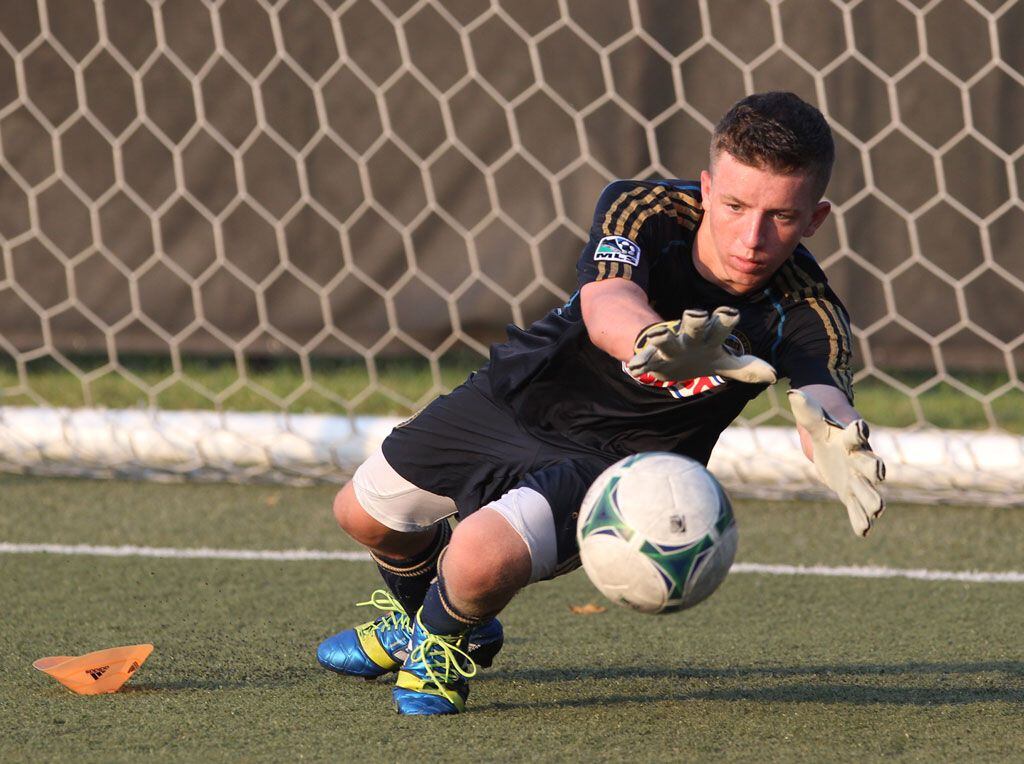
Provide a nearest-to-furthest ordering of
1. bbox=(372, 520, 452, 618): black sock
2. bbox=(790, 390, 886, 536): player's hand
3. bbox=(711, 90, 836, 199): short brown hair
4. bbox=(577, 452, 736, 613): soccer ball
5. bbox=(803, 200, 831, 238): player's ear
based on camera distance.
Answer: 1. bbox=(790, 390, 886, 536): player's hand
2. bbox=(577, 452, 736, 613): soccer ball
3. bbox=(711, 90, 836, 199): short brown hair
4. bbox=(803, 200, 831, 238): player's ear
5. bbox=(372, 520, 452, 618): black sock

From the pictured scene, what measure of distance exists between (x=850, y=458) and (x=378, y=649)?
1148 millimetres

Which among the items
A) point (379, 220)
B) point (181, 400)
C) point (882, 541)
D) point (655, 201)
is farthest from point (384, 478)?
point (181, 400)

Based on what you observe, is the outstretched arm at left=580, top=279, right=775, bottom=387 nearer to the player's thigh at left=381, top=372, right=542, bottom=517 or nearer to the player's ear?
the player's ear

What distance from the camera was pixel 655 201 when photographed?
2838 mm

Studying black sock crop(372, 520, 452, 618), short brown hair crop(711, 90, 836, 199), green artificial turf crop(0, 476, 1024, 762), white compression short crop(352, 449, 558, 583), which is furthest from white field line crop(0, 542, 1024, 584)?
short brown hair crop(711, 90, 836, 199)

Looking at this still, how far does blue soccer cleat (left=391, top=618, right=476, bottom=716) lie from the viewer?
2.77 meters

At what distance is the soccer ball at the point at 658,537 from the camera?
2461 mm

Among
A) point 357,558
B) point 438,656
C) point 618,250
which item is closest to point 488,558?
point 438,656

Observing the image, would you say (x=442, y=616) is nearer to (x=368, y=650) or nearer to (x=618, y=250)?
(x=368, y=650)

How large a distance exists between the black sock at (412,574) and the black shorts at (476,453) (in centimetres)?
19

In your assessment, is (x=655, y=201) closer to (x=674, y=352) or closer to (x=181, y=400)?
(x=674, y=352)

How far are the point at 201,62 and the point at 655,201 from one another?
10.8 feet

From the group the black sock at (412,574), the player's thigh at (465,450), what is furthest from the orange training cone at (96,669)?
the player's thigh at (465,450)

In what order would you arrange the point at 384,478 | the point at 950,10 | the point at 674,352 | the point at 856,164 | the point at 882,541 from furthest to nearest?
the point at 856,164 < the point at 950,10 < the point at 882,541 < the point at 384,478 < the point at 674,352
